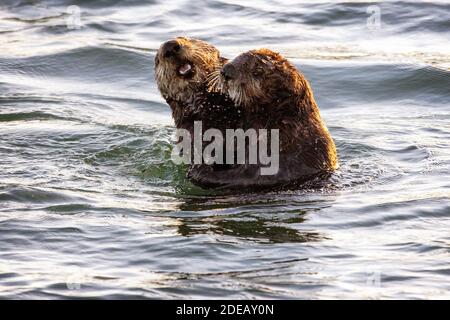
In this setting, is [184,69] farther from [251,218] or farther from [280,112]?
[251,218]

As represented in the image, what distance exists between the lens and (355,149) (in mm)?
8539

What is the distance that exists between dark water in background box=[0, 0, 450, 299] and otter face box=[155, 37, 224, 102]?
73 cm

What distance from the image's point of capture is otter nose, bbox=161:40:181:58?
6.99m

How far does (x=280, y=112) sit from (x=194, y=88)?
76 centimetres

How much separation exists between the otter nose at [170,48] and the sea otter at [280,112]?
1.54ft

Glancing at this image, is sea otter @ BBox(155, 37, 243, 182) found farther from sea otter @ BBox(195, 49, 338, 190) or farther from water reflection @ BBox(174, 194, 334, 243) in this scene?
water reflection @ BBox(174, 194, 334, 243)

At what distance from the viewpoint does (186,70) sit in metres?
7.13

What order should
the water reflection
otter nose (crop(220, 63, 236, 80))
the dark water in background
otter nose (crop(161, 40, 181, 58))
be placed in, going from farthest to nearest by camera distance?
otter nose (crop(161, 40, 181, 58)) < otter nose (crop(220, 63, 236, 80)) < the water reflection < the dark water in background

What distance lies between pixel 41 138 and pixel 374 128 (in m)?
3.12

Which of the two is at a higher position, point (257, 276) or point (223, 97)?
point (223, 97)

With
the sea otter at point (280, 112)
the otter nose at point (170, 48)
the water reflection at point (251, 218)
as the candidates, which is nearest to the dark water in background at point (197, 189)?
the water reflection at point (251, 218)

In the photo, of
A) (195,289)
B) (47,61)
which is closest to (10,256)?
(195,289)

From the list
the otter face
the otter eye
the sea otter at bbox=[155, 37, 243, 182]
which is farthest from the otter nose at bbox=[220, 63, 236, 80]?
the otter face

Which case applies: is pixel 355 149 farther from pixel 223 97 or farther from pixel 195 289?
pixel 195 289
